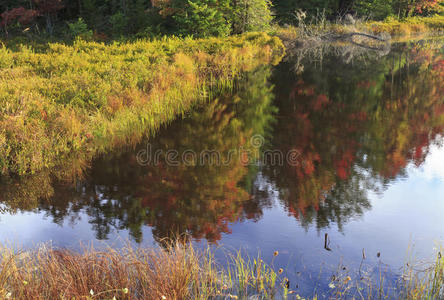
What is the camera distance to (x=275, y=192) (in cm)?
740

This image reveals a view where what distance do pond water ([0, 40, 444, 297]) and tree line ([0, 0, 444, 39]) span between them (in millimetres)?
12496

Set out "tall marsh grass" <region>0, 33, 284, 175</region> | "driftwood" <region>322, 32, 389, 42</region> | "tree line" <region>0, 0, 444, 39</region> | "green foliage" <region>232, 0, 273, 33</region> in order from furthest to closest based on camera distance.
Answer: "driftwood" <region>322, 32, 389, 42</region>, "green foliage" <region>232, 0, 273, 33</region>, "tree line" <region>0, 0, 444, 39</region>, "tall marsh grass" <region>0, 33, 284, 175</region>

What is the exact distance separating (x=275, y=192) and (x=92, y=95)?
19.3 feet

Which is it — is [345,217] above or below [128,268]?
below

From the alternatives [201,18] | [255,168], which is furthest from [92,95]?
[201,18]

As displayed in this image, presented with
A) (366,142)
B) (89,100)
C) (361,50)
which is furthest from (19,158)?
(361,50)

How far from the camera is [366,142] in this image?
33.4ft

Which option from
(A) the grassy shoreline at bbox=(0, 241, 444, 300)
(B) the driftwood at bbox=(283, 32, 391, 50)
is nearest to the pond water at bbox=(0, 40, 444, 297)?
(A) the grassy shoreline at bbox=(0, 241, 444, 300)

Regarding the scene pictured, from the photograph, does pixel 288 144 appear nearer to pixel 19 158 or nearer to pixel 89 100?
pixel 89 100

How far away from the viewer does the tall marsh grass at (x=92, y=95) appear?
8.35 meters

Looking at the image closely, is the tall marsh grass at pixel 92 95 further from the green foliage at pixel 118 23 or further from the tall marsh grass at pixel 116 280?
the green foliage at pixel 118 23

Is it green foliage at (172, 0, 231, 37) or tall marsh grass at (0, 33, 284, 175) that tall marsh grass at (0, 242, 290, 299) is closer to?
tall marsh grass at (0, 33, 284, 175)

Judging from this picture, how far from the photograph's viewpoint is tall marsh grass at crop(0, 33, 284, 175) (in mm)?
8352

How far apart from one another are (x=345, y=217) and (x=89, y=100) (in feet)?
23.3
